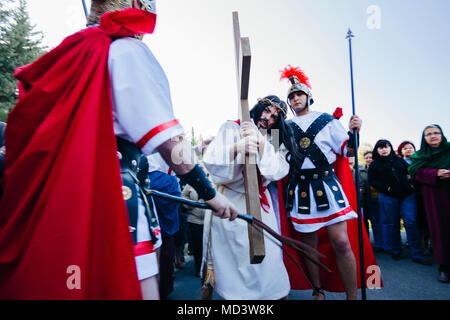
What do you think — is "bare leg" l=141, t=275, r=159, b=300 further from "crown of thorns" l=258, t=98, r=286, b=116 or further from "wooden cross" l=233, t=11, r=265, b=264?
"crown of thorns" l=258, t=98, r=286, b=116

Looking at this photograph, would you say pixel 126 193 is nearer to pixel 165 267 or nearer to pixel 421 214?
pixel 165 267

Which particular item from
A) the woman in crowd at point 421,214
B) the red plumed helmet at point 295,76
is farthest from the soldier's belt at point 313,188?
the woman in crowd at point 421,214

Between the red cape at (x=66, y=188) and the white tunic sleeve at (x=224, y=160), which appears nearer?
the red cape at (x=66, y=188)

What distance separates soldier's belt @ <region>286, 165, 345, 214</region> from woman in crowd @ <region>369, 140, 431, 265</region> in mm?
2537

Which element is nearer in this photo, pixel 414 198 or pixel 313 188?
pixel 313 188

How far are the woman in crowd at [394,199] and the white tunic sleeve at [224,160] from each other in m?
3.47

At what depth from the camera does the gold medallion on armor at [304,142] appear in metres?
2.42

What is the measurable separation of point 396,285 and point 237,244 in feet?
8.38

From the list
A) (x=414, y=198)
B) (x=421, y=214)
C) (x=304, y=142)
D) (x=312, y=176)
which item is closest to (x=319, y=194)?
(x=312, y=176)

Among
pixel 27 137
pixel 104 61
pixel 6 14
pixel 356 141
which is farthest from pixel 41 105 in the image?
pixel 6 14

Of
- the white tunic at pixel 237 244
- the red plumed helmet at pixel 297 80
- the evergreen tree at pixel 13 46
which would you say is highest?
the evergreen tree at pixel 13 46

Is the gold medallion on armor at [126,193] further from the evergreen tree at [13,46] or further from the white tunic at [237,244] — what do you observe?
the evergreen tree at [13,46]

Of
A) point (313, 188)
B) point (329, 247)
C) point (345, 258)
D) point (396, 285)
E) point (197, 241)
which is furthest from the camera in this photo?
point (197, 241)

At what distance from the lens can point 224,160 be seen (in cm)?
192
